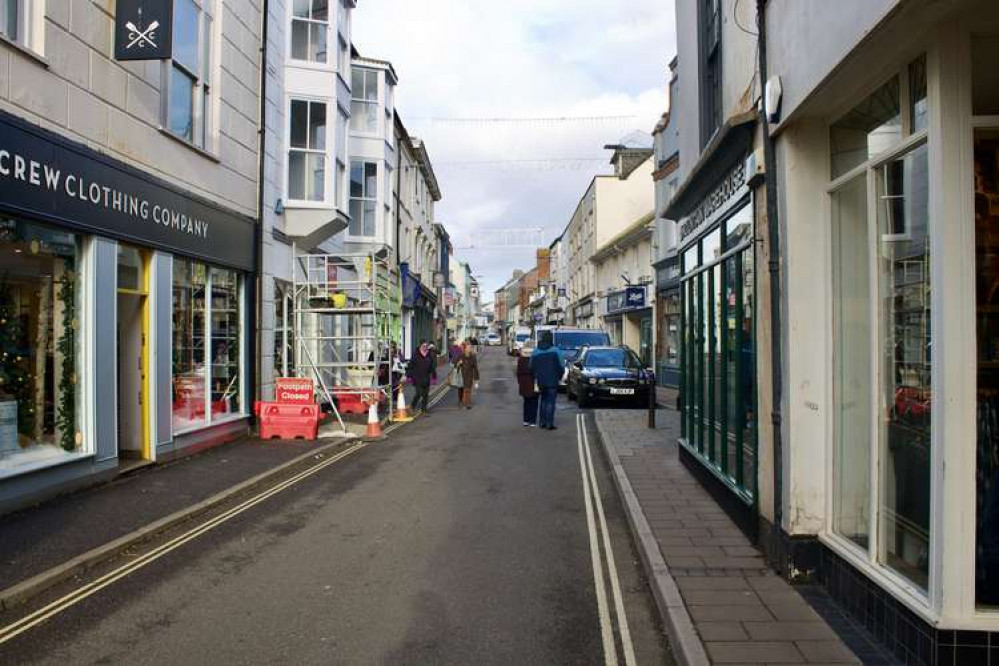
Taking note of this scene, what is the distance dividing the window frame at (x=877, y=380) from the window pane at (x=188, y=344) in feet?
29.0

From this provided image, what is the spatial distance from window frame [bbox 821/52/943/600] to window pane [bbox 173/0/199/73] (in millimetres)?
9081

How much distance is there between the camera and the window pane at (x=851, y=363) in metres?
4.68

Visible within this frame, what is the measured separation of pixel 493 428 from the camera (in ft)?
48.6

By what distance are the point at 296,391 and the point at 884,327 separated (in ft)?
34.1

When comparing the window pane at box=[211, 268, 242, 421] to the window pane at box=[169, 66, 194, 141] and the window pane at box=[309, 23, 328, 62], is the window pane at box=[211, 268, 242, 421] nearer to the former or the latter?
the window pane at box=[169, 66, 194, 141]

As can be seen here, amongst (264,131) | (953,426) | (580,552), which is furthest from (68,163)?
(953,426)

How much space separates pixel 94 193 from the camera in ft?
27.5

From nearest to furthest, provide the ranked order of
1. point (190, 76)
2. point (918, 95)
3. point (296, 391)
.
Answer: point (918, 95), point (190, 76), point (296, 391)

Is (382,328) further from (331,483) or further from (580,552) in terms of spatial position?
(580,552)

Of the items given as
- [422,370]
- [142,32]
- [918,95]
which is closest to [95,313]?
[142,32]

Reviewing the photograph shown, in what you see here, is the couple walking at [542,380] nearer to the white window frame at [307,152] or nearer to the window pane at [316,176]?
the white window frame at [307,152]

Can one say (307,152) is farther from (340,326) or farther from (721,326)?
→ (721,326)

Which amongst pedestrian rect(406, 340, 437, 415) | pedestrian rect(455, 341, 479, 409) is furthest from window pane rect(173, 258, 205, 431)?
pedestrian rect(455, 341, 479, 409)

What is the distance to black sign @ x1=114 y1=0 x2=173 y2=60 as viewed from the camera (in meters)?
8.62
